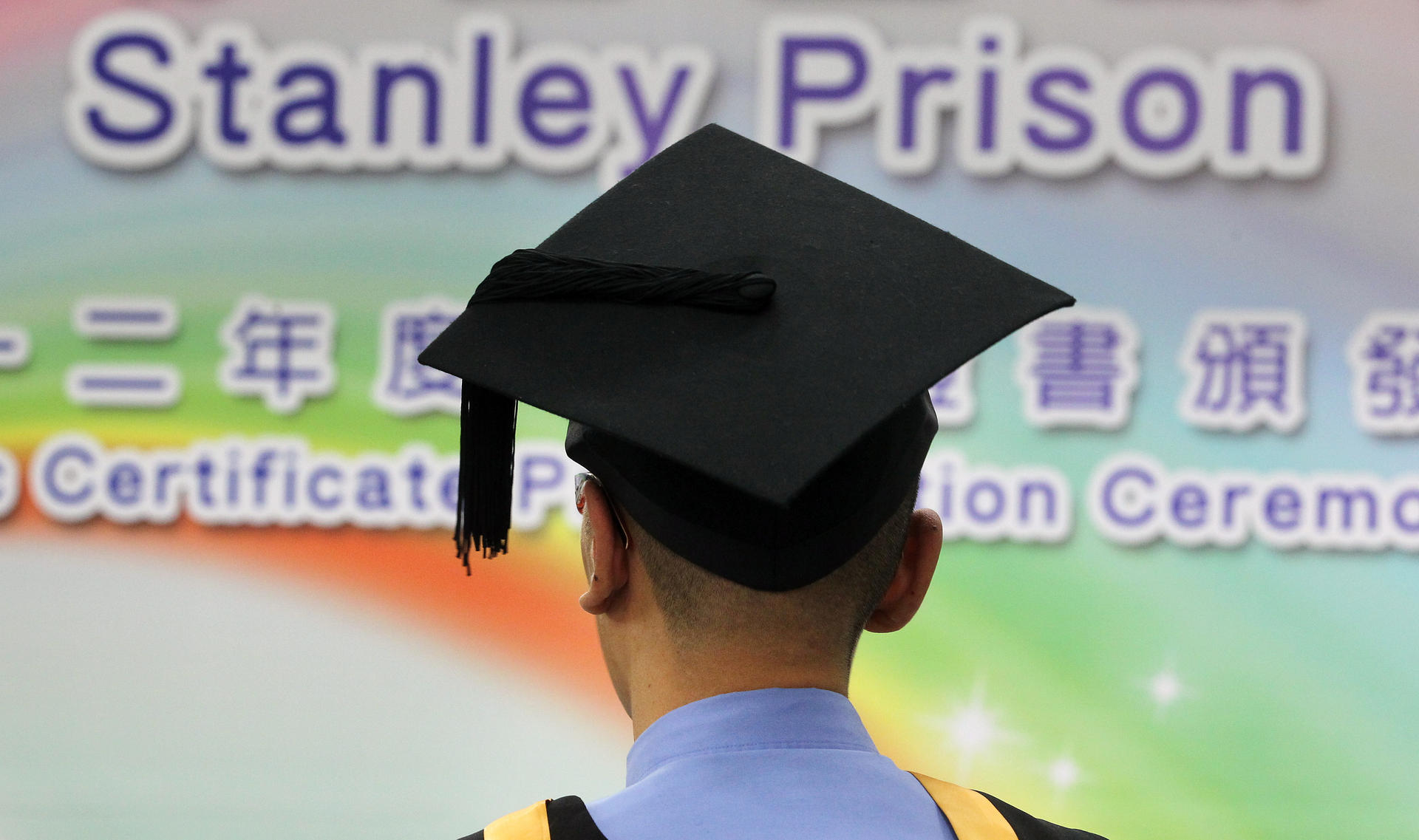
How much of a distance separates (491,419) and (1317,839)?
2651 millimetres

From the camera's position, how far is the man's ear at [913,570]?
990 mm

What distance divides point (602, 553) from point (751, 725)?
6.5 inches

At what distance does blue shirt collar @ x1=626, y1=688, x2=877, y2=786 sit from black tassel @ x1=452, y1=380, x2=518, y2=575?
268 mm

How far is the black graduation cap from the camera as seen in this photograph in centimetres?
90

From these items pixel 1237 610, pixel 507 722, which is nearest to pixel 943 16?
pixel 1237 610

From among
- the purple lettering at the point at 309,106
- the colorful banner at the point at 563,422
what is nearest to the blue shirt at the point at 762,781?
the colorful banner at the point at 563,422

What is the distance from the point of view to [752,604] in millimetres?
902

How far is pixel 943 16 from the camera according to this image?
3148 millimetres

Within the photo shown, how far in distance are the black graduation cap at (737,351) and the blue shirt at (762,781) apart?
0.10m

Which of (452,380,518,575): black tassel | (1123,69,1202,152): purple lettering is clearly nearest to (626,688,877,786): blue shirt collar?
(452,380,518,575): black tassel

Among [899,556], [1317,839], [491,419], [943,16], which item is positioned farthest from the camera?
[943,16]

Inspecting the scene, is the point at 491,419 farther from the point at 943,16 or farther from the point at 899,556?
the point at 943,16

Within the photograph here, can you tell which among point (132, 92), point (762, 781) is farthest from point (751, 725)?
point (132, 92)

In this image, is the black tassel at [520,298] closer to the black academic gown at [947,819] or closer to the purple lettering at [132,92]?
the black academic gown at [947,819]
